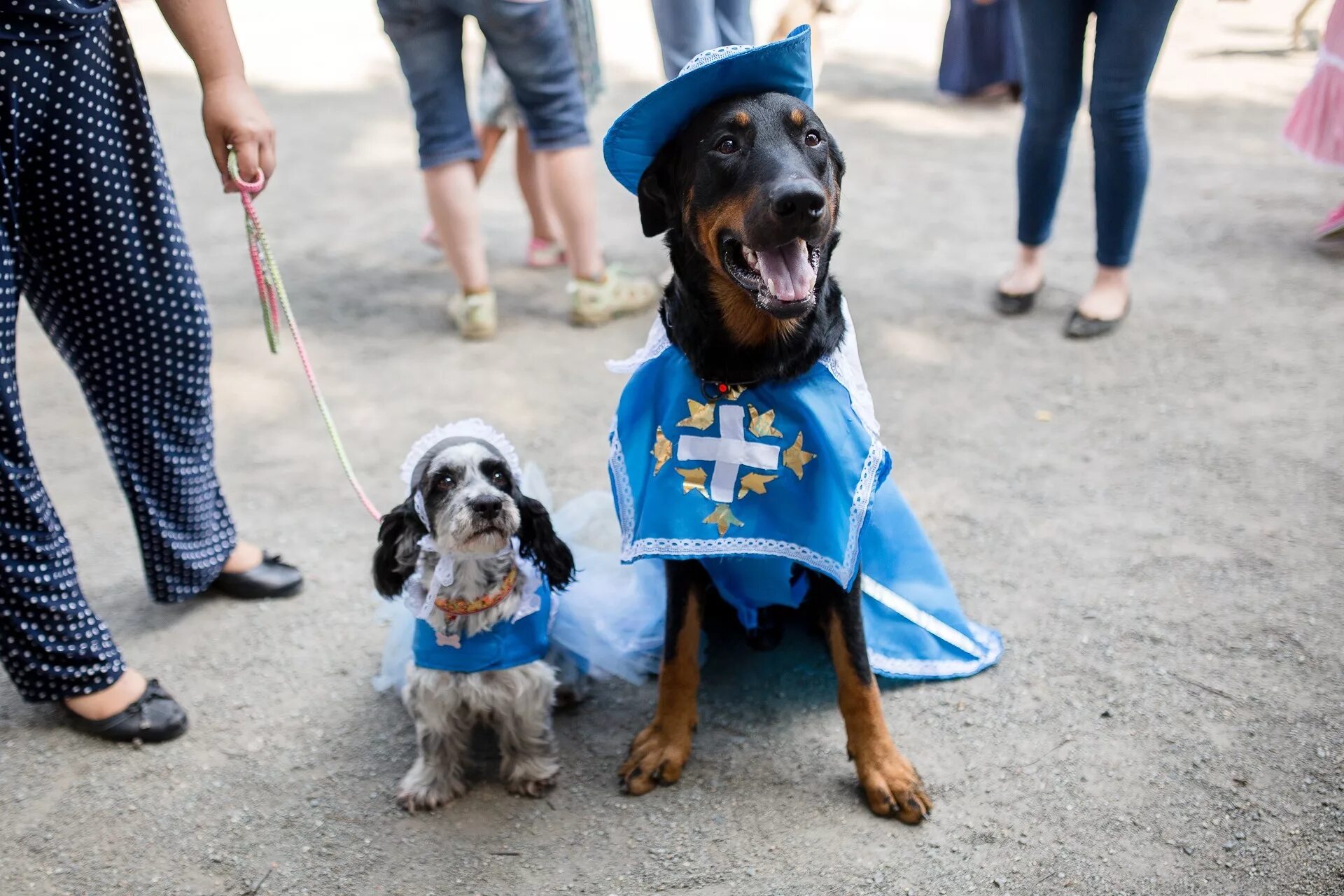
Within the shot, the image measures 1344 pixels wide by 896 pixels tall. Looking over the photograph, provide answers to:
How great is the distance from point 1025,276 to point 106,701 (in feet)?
12.2

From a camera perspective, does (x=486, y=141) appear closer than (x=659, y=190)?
No

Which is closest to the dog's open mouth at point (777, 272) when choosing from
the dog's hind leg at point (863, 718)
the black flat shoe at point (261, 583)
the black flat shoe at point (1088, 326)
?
the dog's hind leg at point (863, 718)

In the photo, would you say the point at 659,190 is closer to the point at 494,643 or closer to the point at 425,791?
the point at 494,643

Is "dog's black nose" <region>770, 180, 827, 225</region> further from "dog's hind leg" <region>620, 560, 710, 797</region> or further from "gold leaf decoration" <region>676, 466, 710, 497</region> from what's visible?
"dog's hind leg" <region>620, 560, 710, 797</region>

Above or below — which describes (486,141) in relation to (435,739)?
above

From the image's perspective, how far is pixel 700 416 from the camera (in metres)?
2.26

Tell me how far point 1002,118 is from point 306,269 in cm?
449

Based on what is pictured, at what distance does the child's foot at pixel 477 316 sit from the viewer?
14.9ft

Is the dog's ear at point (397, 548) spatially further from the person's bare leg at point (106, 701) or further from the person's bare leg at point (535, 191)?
the person's bare leg at point (535, 191)

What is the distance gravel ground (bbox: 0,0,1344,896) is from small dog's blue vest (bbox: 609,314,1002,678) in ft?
1.87

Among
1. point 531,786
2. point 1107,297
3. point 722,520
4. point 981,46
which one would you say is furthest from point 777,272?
point 981,46

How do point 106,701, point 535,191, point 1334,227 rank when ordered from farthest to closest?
point 535,191 → point 1334,227 → point 106,701

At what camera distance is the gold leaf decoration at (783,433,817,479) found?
2234mm

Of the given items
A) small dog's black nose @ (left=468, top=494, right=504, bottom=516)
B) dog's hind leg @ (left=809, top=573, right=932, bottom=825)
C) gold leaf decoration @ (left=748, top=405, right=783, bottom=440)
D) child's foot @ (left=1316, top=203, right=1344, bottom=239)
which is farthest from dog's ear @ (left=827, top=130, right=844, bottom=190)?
child's foot @ (left=1316, top=203, right=1344, bottom=239)
